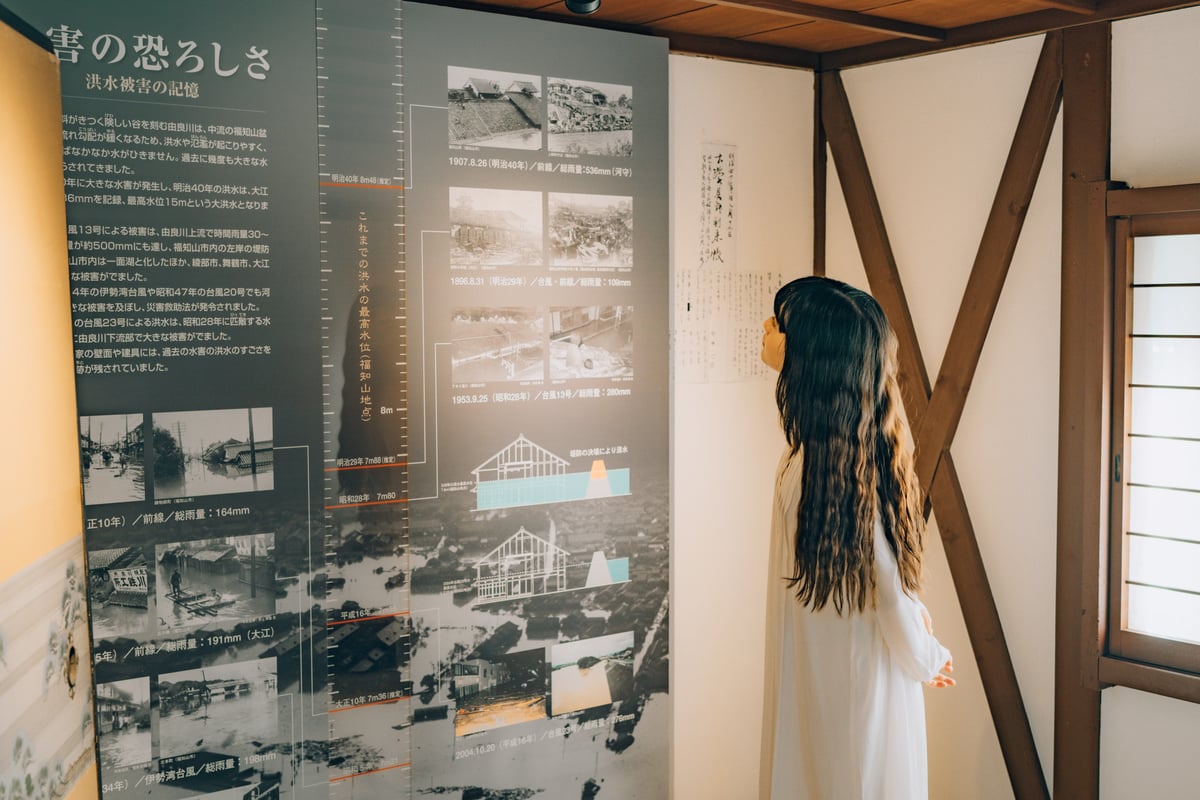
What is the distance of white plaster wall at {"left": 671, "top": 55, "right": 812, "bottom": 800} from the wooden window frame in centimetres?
106

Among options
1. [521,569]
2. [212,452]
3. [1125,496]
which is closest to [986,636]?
[1125,496]

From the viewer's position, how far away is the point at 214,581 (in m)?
2.35

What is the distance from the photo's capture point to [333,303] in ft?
8.11

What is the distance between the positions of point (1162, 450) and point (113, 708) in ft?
9.03

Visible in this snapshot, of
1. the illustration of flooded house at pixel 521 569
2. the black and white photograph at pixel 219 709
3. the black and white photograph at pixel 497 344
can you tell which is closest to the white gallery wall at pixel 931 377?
the illustration of flooded house at pixel 521 569

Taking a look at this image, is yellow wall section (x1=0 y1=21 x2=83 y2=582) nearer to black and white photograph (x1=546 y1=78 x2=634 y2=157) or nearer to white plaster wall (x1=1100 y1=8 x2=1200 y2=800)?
black and white photograph (x1=546 y1=78 x2=634 y2=157)

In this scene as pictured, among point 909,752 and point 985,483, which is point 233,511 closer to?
point 909,752

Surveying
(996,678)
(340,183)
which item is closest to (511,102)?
(340,183)

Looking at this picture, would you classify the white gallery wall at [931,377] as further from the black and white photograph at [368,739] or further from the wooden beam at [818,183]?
the black and white photograph at [368,739]

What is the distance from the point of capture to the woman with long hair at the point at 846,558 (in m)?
2.10

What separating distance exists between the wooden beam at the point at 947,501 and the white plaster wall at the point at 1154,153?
0.28 m

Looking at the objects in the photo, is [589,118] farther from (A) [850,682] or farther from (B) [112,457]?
(A) [850,682]

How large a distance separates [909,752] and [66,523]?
1.93 meters

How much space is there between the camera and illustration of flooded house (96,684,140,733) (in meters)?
2.23
